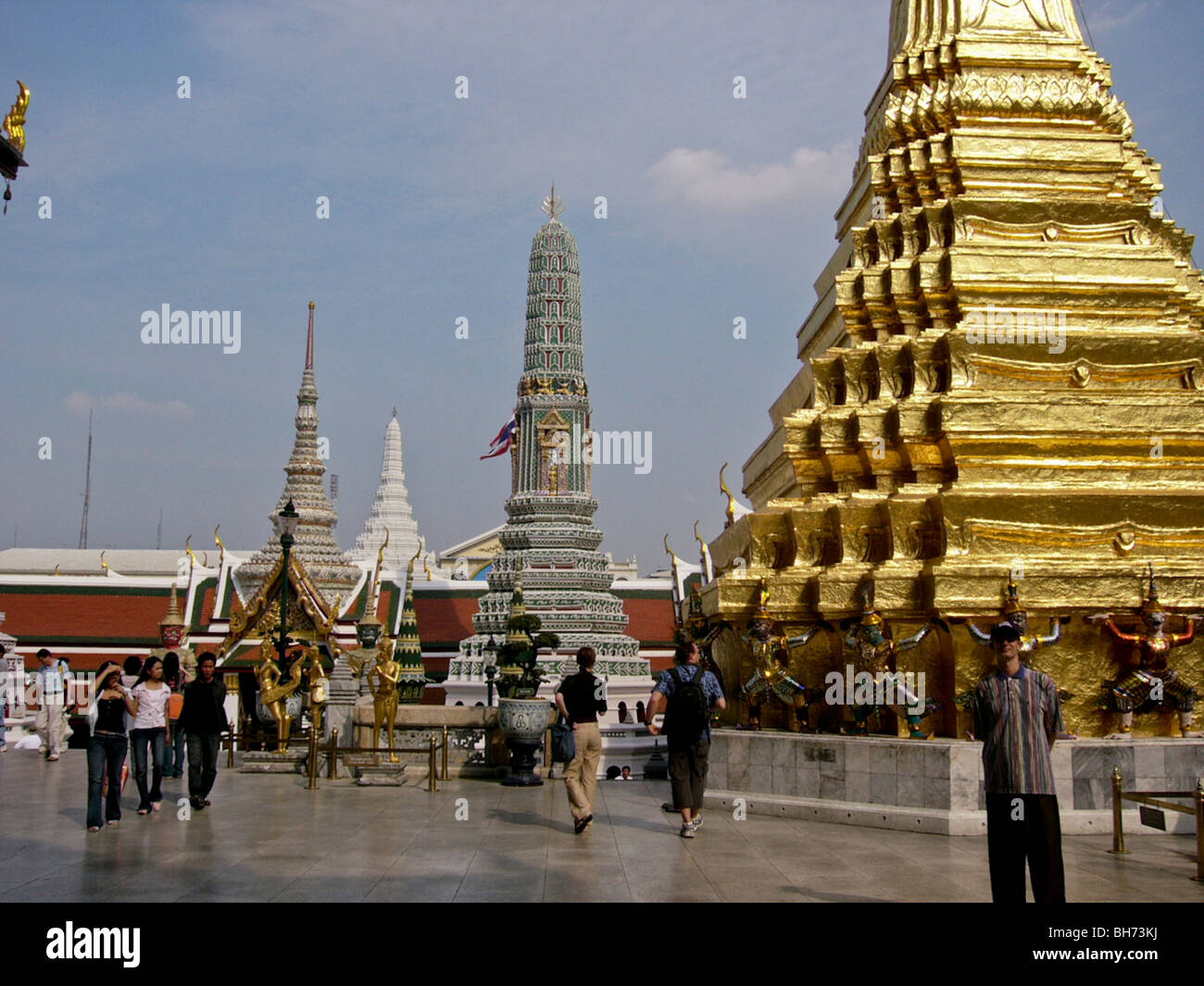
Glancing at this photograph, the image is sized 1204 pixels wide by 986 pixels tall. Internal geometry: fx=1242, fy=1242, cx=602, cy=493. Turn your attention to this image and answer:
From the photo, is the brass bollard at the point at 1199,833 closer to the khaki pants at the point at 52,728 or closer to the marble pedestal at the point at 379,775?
the marble pedestal at the point at 379,775

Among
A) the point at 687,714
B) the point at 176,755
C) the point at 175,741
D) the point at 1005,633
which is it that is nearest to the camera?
the point at 1005,633

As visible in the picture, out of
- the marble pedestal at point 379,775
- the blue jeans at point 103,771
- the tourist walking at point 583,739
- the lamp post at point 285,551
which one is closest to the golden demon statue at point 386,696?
the lamp post at point 285,551

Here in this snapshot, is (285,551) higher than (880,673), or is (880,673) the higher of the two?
(285,551)

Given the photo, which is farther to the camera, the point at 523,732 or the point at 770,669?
the point at 523,732

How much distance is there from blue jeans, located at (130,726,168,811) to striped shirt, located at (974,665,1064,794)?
310 inches

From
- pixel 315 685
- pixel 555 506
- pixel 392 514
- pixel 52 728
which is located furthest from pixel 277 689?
pixel 392 514

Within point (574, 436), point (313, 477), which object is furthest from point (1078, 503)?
point (313, 477)

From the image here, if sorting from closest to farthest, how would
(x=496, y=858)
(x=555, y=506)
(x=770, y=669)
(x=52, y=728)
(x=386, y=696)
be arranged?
(x=496, y=858) < (x=770, y=669) < (x=386, y=696) < (x=52, y=728) < (x=555, y=506)

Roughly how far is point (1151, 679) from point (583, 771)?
519cm

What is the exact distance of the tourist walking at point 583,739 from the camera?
34.6ft

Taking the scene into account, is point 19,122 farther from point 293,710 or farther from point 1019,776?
point 293,710

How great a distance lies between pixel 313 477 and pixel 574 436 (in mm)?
8716

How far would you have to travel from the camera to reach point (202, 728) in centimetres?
1198

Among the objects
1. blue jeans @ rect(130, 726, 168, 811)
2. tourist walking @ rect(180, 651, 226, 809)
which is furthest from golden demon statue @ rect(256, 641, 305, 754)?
blue jeans @ rect(130, 726, 168, 811)
